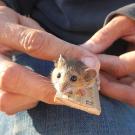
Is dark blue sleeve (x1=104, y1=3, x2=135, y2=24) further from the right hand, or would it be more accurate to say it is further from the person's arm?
the right hand

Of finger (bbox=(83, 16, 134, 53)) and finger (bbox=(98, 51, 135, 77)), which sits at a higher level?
finger (bbox=(83, 16, 134, 53))

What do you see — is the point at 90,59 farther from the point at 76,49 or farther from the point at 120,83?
the point at 120,83

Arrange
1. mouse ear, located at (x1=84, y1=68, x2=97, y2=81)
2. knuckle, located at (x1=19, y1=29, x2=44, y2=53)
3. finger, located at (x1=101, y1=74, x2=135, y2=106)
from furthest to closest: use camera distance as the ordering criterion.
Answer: finger, located at (x1=101, y1=74, x2=135, y2=106)
knuckle, located at (x1=19, y1=29, x2=44, y2=53)
mouse ear, located at (x1=84, y1=68, x2=97, y2=81)

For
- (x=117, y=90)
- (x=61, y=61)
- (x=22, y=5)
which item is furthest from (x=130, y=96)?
(x=22, y=5)

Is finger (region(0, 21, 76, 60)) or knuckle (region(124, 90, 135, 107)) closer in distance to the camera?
finger (region(0, 21, 76, 60))

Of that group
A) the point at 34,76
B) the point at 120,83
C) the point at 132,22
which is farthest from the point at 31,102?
the point at 132,22

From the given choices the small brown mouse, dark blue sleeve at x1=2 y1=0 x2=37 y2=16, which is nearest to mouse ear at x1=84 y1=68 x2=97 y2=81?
the small brown mouse

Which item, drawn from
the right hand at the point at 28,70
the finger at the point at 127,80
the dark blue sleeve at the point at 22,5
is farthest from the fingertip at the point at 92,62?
the dark blue sleeve at the point at 22,5
